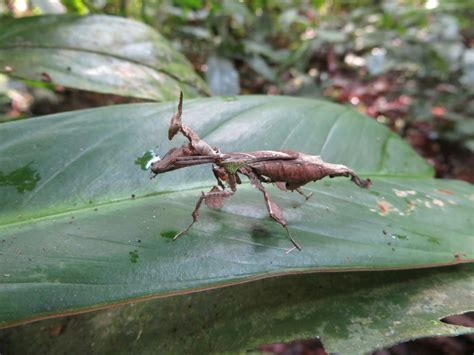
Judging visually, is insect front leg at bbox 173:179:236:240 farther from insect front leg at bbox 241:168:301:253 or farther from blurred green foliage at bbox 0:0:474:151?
blurred green foliage at bbox 0:0:474:151

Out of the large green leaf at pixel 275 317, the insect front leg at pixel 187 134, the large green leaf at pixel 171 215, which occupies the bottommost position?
the large green leaf at pixel 275 317

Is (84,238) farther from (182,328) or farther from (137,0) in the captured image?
(137,0)

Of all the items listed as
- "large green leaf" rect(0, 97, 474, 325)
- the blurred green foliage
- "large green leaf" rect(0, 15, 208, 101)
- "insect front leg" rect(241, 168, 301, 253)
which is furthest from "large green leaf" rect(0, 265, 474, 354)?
the blurred green foliage

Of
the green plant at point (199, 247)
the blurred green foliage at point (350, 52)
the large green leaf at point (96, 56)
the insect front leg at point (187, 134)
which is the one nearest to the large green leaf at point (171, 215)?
the green plant at point (199, 247)

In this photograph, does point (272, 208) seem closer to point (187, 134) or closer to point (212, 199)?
point (212, 199)

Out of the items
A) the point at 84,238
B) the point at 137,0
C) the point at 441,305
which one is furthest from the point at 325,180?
the point at 137,0

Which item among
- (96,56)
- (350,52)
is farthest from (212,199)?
(350,52)

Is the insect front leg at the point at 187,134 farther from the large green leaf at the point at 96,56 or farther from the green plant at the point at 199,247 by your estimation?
the large green leaf at the point at 96,56
